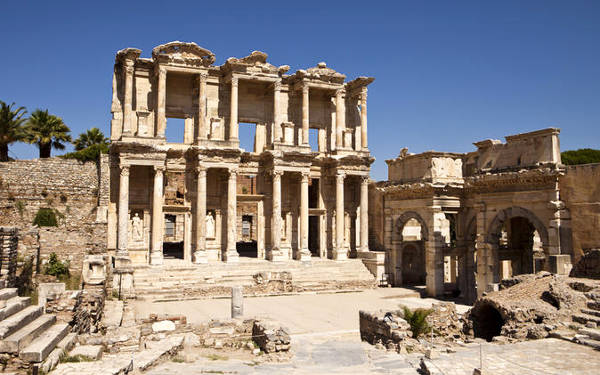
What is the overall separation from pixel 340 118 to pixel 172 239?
16.4m

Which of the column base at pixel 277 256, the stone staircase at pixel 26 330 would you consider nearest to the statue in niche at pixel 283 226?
the column base at pixel 277 256

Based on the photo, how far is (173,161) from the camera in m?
26.8

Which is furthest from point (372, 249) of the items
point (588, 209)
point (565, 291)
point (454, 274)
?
point (565, 291)

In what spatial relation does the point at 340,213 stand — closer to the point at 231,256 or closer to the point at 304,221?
the point at 304,221

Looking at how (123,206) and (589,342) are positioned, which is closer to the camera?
(589,342)

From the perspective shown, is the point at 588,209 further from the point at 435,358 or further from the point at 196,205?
the point at 196,205

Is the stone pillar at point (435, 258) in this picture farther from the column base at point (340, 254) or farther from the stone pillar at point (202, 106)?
the stone pillar at point (202, 106)

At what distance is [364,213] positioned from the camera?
96.6ft

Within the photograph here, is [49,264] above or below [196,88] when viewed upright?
below

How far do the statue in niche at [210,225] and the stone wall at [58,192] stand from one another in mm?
5362

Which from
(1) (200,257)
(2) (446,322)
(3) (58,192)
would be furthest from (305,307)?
(3) (58,192)

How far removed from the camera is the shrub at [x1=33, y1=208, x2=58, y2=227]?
26438 millimetres

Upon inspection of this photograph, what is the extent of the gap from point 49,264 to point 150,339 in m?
11.4

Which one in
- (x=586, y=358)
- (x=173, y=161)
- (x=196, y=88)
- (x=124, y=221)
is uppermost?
(x=196, y=88)
